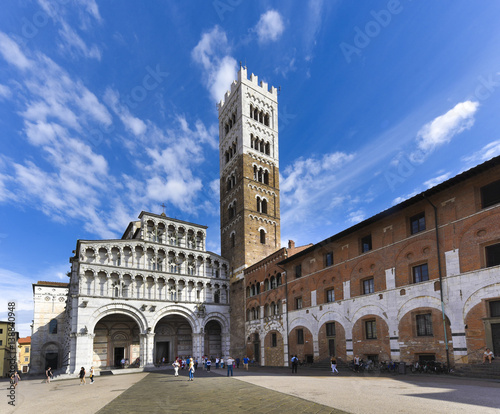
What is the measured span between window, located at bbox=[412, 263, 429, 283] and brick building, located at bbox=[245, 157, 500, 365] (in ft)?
0.20

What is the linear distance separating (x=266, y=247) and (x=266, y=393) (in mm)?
34125

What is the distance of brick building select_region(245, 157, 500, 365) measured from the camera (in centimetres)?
1994

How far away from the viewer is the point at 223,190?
57.3m

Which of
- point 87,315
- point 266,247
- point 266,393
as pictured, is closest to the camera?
point 266,393

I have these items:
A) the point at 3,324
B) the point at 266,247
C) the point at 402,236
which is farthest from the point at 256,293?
the point at 3,324

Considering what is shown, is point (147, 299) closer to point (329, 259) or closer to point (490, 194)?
point (329, 259)

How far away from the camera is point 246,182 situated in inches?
2018

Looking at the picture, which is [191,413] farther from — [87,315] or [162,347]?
[162,347]

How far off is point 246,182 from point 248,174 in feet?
4.57

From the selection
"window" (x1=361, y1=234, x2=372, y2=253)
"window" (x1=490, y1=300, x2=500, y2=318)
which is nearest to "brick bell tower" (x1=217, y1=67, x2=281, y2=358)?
"window" (x1=361, y1=234, x2=372, y2=253)

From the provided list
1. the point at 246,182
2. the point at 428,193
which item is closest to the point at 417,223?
the point at 428,193

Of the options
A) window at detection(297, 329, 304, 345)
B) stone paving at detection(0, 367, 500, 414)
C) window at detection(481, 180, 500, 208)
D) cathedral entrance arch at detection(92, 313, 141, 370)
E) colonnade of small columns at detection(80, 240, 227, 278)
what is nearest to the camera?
stone paving at detection(0, 367, 500, 414)

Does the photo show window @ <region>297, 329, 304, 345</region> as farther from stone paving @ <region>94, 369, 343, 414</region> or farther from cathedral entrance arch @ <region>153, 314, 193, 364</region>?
stone paving @ <region>94, 369, 343, 414</region>

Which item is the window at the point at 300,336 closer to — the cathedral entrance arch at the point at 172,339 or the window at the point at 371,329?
the window at the point at 371,329
